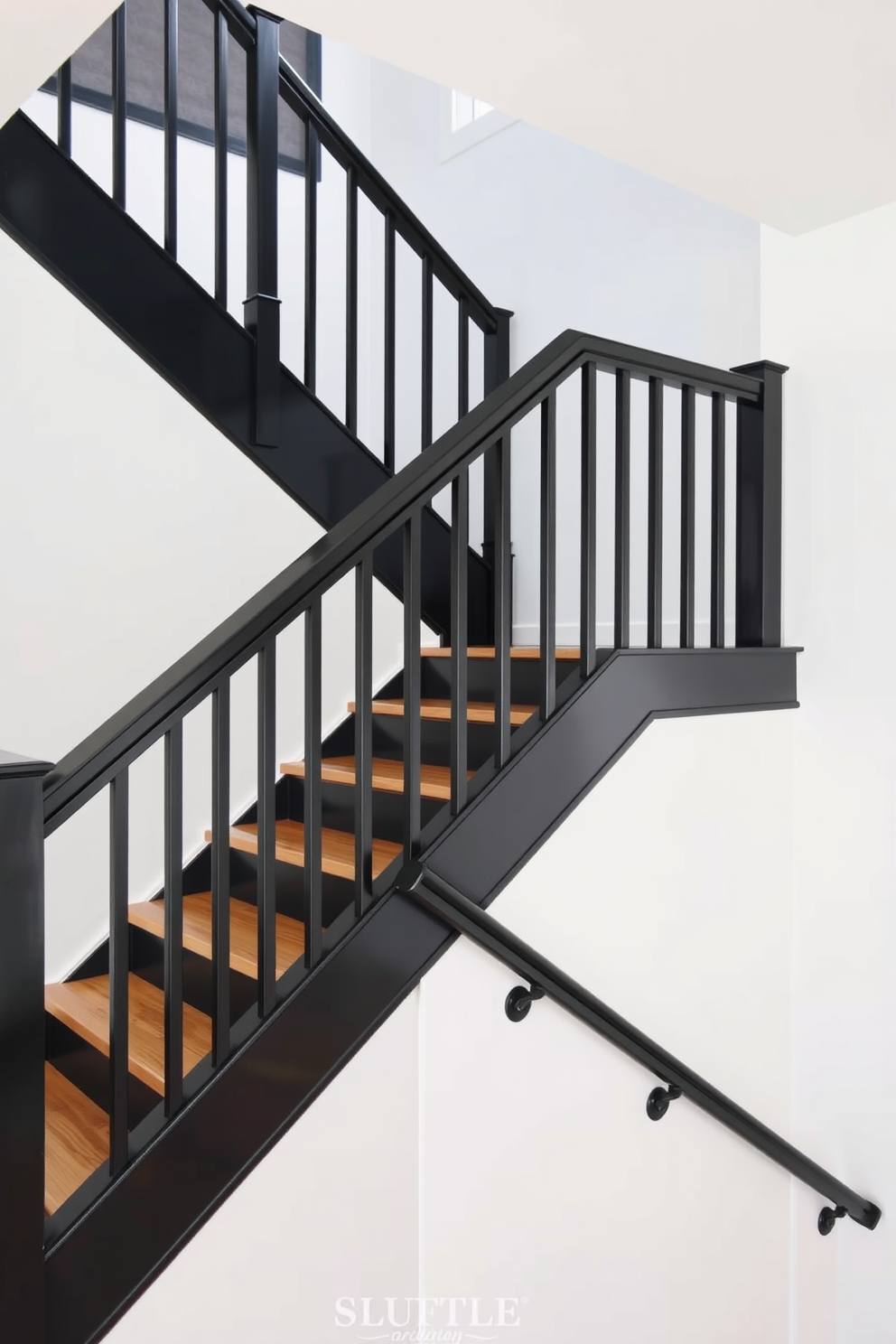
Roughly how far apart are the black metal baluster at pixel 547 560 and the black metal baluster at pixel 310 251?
3.81 feet

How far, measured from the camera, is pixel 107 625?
335cm

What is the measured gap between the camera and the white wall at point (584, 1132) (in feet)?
6.31

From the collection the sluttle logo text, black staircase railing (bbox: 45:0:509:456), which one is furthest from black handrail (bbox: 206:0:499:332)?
the sluttle logo text

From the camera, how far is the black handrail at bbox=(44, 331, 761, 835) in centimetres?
164

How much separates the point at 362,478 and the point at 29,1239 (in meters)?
2.39

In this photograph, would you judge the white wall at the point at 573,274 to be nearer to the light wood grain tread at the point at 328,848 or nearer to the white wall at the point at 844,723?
the white wall at the point at 844,723

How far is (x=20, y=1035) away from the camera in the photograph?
5.06 ft

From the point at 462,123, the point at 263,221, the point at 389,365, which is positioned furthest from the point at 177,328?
the point at 462,123

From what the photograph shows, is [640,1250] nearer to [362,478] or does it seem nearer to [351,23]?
[362,478]

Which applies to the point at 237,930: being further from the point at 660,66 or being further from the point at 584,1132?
the point at 660,66

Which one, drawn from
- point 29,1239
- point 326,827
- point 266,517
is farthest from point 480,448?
point 266,517

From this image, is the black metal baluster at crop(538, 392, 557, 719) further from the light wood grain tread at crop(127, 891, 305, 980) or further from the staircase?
the light wood grain tread at crop(127, 891, 305, 980)

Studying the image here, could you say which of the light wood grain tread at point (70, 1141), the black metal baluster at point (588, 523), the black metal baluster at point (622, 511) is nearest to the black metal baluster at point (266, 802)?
the light wood grain tread at point (70, 1141)

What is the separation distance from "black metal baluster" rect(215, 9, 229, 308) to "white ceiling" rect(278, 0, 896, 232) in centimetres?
113
